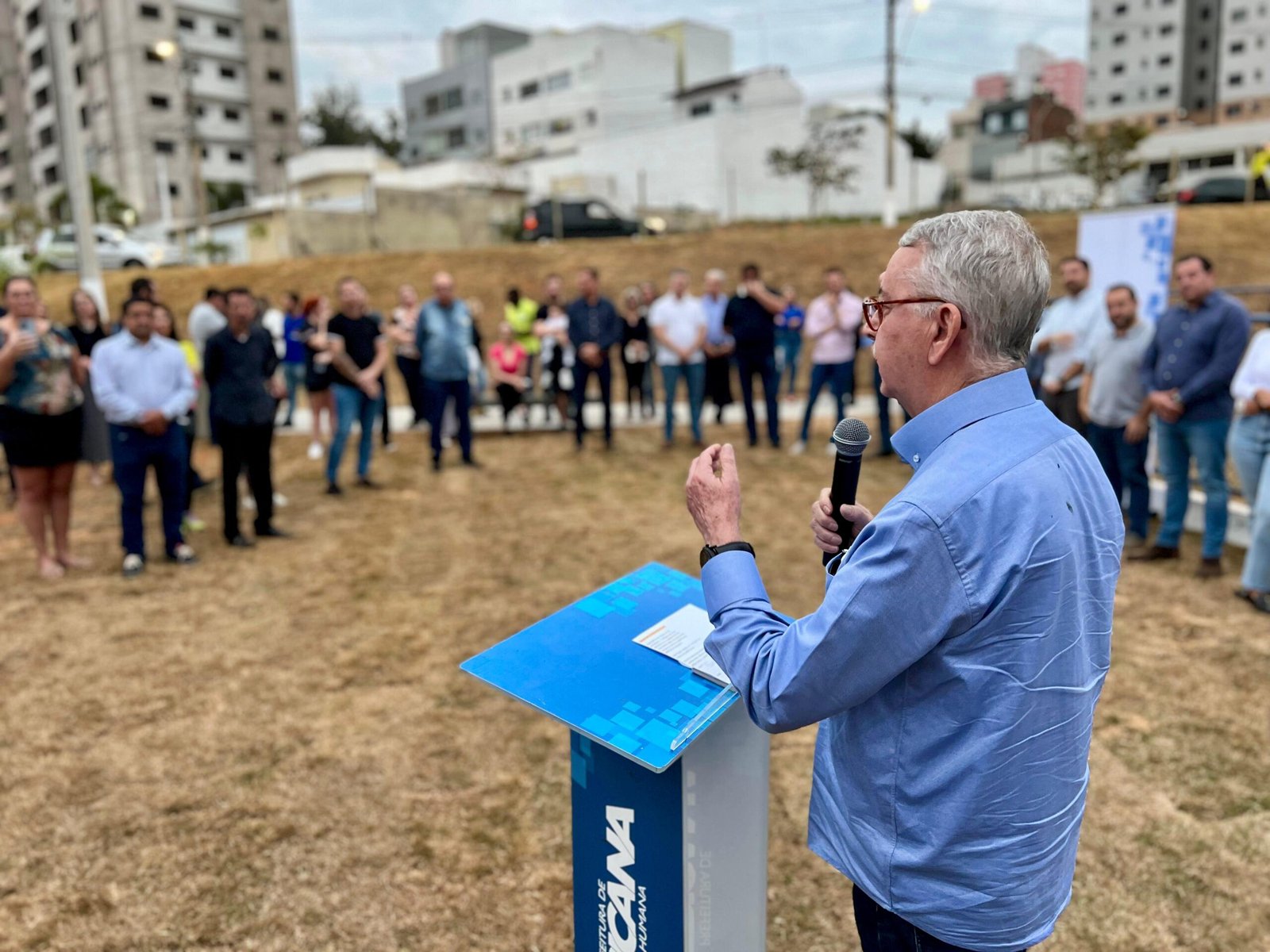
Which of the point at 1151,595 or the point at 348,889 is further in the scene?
the point at 1151,595

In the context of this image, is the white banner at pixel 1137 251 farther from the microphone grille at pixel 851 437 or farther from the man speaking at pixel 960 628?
the man speaking at pixel 960 628

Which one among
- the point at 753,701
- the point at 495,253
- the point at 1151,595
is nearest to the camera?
the point at 753,701

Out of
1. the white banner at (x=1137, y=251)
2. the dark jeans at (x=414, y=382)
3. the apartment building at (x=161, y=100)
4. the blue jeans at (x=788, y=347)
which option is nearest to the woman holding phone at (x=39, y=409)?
the dark jeans at (x=414, y=382)

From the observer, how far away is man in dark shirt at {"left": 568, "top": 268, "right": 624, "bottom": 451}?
863cm

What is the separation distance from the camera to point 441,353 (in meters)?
8.02

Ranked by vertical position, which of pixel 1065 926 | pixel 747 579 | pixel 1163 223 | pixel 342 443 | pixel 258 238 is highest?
pixel 258 238

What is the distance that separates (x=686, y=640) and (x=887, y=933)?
614 mm

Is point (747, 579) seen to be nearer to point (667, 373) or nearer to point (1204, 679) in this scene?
point (1204, 679)

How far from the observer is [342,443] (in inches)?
293

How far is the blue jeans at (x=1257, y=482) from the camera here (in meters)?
4.48

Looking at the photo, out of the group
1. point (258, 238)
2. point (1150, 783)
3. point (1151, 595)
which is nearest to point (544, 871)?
point (1150, 783)

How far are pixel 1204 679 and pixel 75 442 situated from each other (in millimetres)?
6380

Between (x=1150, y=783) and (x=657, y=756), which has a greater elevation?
(x=657, y=756)

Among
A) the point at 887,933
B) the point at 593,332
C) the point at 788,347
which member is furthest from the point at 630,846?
the point at 788,347
